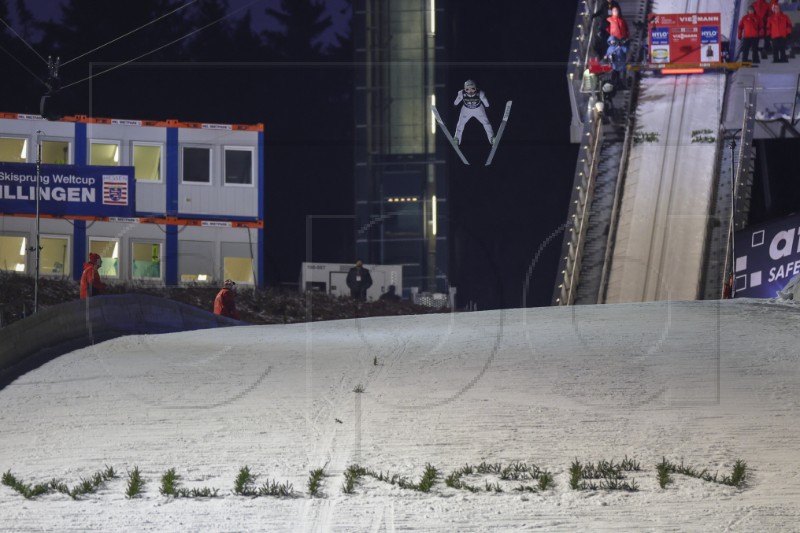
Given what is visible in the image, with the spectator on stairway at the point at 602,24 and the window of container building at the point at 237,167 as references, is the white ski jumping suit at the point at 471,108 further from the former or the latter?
the spectator on stairway at the point at 602,24

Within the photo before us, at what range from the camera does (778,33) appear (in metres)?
35.0

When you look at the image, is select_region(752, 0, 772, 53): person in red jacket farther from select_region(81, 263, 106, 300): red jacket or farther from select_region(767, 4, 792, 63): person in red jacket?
select_region(81, 263, 106, 300): red jacket

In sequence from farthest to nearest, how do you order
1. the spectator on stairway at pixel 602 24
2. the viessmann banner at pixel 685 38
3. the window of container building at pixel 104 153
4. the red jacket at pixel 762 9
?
the spectator on stairway at pixel 602 24
the viessmann banner at pixel 685 38
the red jacket at pixel 762 9
the window of container building at pixel 104 153

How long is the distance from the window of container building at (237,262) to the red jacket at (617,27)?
10.7 m

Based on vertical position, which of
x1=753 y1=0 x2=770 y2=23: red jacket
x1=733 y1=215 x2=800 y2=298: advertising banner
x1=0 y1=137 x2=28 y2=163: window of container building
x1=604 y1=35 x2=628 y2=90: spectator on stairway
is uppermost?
x1=753 y1=0 x2=770 y2=23: red jacket

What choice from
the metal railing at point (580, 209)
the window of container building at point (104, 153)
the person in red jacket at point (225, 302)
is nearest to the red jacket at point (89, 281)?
the person in red jacket at point (225, 302)

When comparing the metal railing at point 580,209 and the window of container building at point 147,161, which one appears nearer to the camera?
the metal railing at point 580,209

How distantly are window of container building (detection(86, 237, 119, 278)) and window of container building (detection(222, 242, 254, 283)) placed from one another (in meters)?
2.56

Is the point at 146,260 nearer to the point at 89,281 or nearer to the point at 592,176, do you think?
the point at 592,176

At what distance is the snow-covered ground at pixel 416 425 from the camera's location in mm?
8609

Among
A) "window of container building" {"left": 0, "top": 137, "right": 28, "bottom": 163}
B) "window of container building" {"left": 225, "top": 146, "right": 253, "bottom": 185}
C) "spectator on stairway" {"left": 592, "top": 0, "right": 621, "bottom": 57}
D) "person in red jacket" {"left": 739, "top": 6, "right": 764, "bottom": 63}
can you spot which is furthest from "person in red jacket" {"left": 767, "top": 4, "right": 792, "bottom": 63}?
"window of container building" {"left": 0, "top": 137, "right": 28, "bottom": 163}

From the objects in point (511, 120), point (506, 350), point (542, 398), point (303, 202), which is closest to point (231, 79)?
point (303, 202)

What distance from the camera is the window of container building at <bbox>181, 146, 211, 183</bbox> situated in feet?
105

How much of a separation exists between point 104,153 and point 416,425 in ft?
72.4
